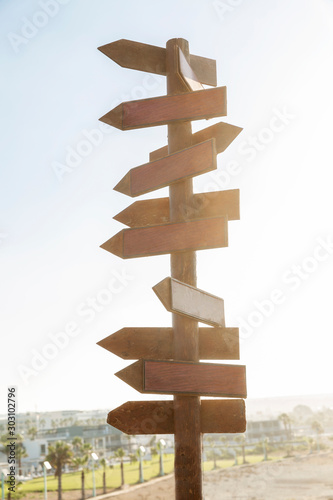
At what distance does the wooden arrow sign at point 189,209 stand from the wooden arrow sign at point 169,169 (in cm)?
17

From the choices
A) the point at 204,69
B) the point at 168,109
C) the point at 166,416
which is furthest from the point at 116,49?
the point at 166,416

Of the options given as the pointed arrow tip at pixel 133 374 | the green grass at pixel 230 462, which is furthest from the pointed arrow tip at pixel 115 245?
the green grass at pixel 230 462

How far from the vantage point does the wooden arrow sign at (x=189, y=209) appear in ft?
14.6

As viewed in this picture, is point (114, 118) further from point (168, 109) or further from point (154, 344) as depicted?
point (154, 344)

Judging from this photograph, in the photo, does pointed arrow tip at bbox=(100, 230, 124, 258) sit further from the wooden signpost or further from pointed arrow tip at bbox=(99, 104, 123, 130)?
pointed arrow tip at bbox=(99, 104, 123, 130)

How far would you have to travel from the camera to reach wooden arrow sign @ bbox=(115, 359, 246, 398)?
12.2 feet

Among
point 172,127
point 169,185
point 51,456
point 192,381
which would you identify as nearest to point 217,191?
point 169,185

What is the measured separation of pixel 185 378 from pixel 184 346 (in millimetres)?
291

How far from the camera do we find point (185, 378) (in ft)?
12.6

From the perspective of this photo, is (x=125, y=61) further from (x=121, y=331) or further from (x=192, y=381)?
(x=192, y=381)

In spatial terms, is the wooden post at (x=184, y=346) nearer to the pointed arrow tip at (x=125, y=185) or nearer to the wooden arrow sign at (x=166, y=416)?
the wooden arrow sign at (x=166, y=416)

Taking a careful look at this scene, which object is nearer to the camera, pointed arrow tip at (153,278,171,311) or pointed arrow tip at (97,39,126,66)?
pointed arrow tip at (153,278,171,311)

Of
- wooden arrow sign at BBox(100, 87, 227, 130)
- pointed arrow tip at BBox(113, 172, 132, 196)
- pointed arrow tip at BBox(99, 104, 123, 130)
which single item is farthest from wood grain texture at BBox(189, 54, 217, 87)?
pointed arrow tip at BBox(113, 172, 132, 196)

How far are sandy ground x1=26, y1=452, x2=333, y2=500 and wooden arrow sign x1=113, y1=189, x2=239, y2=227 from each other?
5515 centimetres
